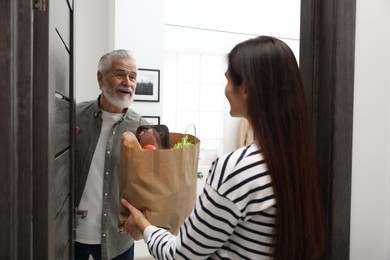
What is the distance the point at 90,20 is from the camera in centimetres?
293

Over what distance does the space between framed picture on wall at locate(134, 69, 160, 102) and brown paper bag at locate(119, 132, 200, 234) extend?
5.77 feet

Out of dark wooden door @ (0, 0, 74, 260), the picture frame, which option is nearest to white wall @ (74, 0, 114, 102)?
the picture frame

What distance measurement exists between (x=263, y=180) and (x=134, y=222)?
51cm

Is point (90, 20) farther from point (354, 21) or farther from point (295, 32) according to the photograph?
point (354, 21)

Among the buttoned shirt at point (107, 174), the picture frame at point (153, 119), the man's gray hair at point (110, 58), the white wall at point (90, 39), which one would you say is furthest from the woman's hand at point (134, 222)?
the white wall at point (90, 39)

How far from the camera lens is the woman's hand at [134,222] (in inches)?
43.0

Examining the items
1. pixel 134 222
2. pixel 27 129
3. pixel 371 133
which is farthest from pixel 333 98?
pixel 27 129

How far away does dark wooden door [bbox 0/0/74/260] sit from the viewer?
0.75 metres

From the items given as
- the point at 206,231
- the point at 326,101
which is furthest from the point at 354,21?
the point at 206,231

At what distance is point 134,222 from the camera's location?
114cm

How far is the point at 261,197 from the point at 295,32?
3406 millimetres

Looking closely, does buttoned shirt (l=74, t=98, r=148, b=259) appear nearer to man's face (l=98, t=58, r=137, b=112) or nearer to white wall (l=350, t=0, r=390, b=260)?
man's face (l=98, t=58, r=137, b=112)

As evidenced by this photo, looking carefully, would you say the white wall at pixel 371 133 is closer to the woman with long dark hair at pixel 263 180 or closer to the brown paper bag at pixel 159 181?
the woman with long dark hair at pixel 263 180

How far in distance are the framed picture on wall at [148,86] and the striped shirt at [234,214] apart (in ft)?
7.11
